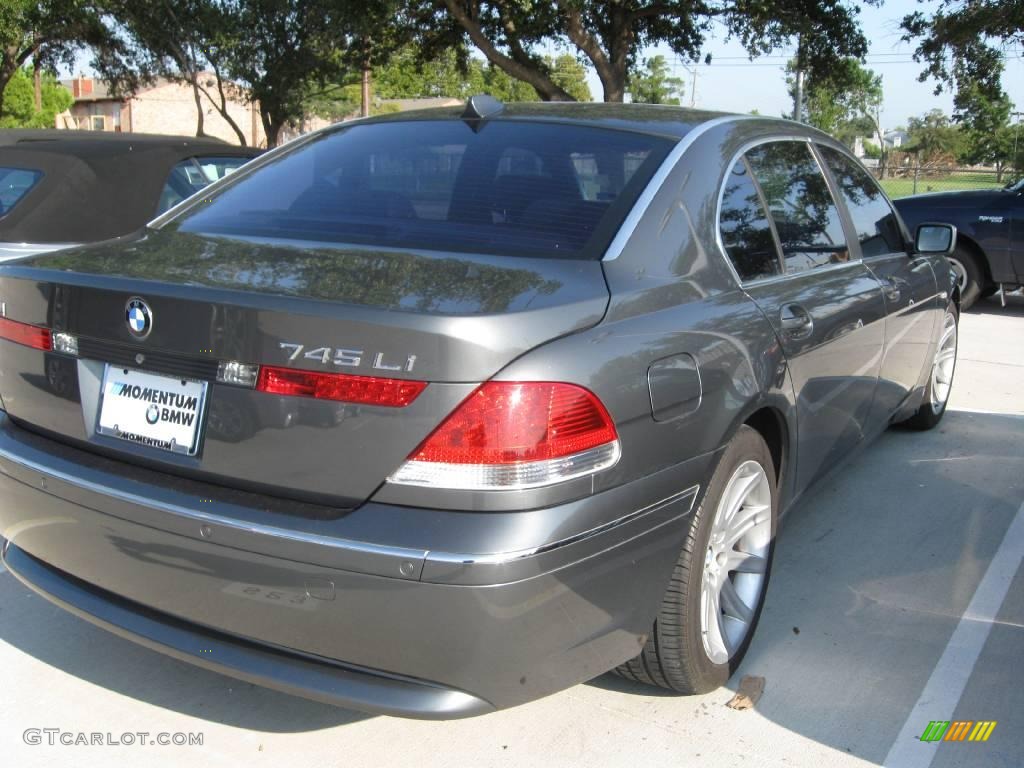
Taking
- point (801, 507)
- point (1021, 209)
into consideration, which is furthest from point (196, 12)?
point (801, 507)

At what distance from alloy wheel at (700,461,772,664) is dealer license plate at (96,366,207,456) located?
1.36 metres

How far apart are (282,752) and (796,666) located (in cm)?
154

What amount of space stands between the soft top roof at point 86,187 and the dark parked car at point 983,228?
277 inches

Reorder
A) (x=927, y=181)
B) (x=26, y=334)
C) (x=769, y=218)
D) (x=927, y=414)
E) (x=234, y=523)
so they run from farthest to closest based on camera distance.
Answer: (x=927, y=181) < (x=927, y=414) < (x=769, y=218) < (x=26, y=334) < (x=234, y=523)

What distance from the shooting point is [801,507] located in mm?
4484

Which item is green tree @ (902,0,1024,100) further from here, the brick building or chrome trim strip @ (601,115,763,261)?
the brick building

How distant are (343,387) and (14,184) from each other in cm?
453

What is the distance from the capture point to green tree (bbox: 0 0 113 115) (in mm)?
23203

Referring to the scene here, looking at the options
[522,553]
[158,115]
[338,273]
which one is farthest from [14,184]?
[158,115]

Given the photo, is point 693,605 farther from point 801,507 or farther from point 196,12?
point 196,12

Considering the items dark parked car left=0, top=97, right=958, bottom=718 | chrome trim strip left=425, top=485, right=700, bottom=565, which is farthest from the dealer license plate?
chrome trim strip left=425, top=485, right=700, bottom=565

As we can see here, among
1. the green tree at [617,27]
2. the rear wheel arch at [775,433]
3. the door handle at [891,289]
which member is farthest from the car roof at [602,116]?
the green tree at [617,27]

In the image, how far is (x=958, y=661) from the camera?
322cm

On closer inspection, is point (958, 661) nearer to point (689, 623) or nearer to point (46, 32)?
point (689, 623)
